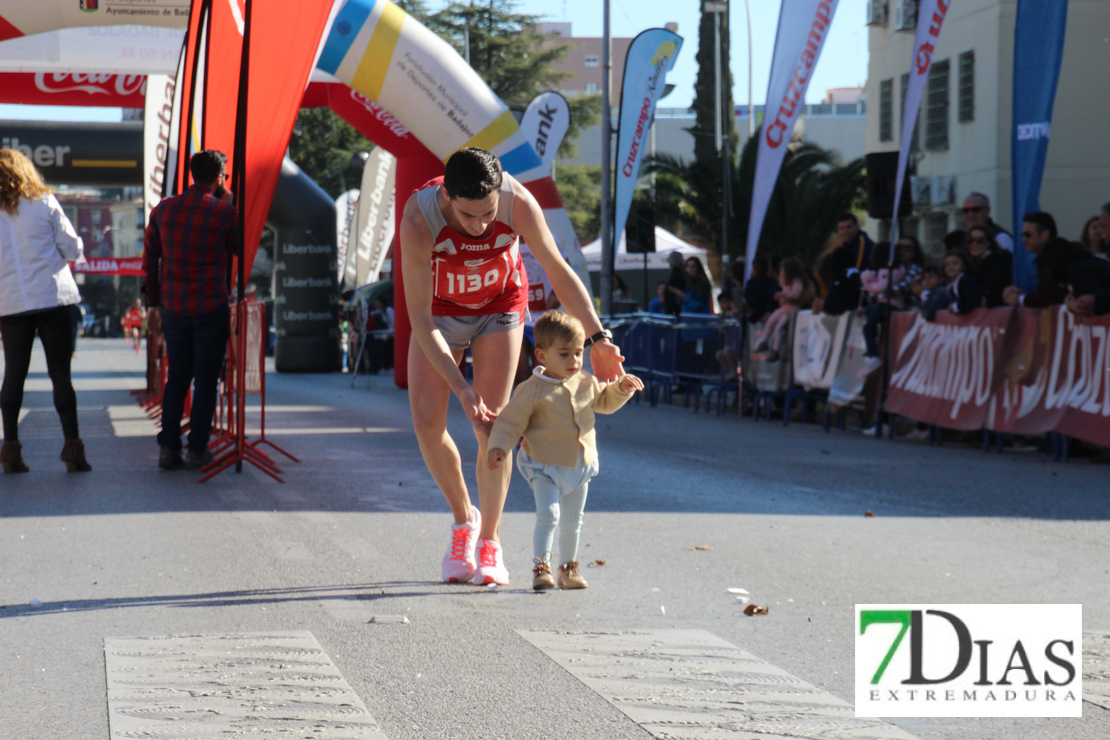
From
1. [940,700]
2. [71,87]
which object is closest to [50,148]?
[71,87]

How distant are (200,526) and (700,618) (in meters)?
3.10

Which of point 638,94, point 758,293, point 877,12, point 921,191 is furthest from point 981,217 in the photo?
point 877,12

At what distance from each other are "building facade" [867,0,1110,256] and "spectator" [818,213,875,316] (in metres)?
8.60

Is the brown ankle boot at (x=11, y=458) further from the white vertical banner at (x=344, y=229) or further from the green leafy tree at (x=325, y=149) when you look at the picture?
the green leafy tree at (x=325, y=149)

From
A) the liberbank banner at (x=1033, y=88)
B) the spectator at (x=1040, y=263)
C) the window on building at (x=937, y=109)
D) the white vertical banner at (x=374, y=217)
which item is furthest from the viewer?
the window on building at (x=937, y=109)

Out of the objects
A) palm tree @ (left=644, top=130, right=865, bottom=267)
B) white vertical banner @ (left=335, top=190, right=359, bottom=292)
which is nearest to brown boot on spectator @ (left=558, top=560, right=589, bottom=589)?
white vertical banner @ (left=335, top=190, right=359, bottom=292)

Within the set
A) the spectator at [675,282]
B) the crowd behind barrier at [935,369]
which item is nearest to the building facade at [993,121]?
the spectator at [675,282]

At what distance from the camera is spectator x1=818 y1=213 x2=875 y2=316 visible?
13656mm

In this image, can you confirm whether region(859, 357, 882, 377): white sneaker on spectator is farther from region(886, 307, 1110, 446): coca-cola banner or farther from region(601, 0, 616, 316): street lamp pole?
region(601, 0, 616, 316): street lamp pole

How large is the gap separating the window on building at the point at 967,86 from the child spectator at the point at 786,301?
12.7 meters

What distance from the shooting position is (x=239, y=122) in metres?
8.59

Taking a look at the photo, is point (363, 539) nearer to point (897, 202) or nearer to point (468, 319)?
point (468, 319)

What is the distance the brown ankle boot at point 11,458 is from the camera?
8695 millimetres

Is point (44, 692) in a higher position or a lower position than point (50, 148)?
lower
